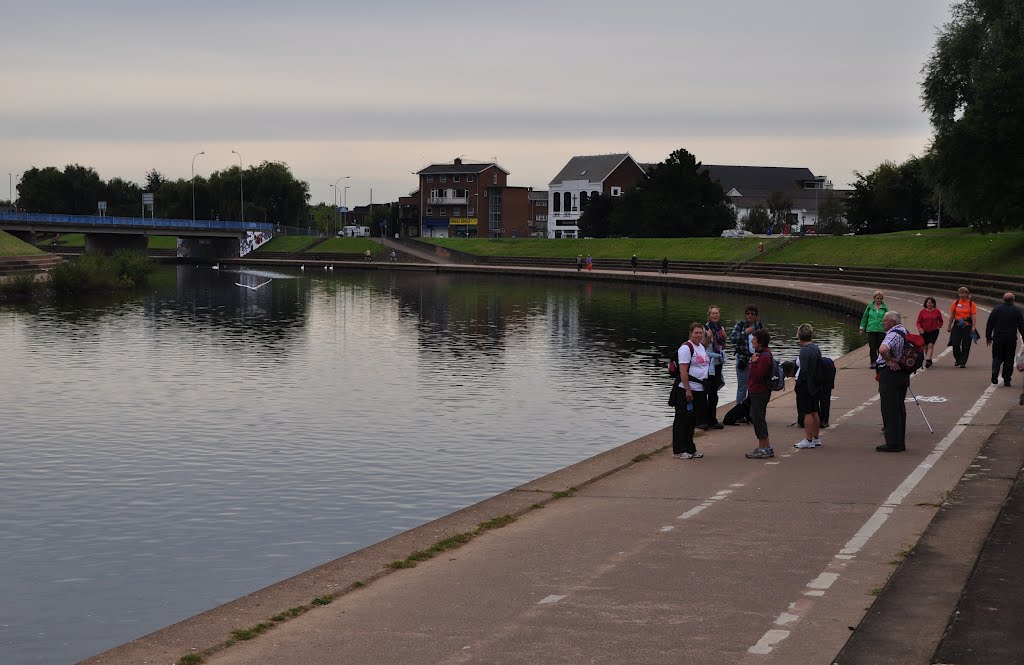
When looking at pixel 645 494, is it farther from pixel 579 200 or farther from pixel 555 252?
pixel 579 200

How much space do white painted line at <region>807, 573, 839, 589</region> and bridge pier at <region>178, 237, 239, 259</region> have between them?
14821 cm

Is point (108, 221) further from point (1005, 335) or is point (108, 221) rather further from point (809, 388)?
point (809, 388)

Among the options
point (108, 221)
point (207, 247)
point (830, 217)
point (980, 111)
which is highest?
point (980, 111)

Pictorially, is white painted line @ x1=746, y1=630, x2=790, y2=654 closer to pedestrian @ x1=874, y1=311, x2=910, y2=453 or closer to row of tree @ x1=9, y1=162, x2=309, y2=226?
pedestrian @ x1=874, y1=311, x2=910, y2=453

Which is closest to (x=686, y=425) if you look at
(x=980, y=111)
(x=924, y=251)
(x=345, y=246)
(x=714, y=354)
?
(x=714, y=354)

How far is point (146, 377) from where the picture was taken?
106 ft

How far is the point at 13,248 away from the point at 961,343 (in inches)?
3132

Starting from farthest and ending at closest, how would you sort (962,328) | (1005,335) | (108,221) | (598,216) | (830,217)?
(598,216) → (830,217) → (108,221) → (962,328) → (1005,335)

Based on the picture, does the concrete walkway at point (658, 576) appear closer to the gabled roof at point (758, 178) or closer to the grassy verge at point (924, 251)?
the grassy verge at point (924, 251)

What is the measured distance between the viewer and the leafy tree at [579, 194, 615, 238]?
137m

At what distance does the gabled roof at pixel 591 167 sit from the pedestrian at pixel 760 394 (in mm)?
135389

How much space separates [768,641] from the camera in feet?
30.1

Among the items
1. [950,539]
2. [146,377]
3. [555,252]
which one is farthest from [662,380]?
[555,252]

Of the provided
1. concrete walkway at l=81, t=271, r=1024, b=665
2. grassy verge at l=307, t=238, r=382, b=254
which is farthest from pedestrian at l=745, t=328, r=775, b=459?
grassy verge at l=307, t=238, r=382, b=254
